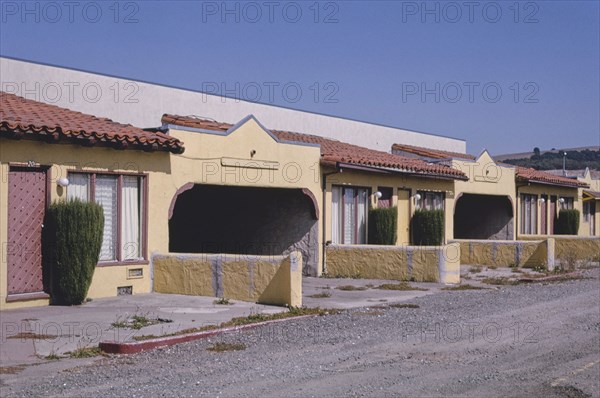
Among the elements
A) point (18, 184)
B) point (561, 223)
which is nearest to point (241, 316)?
point (18, 184)

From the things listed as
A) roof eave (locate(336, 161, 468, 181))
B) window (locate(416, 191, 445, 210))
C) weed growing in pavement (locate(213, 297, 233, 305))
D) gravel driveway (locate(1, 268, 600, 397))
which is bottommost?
gravel driveway (locate(1, 268, 600, 397))

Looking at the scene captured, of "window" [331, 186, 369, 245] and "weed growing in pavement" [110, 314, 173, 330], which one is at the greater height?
"window" [331, 186, 369, 245]

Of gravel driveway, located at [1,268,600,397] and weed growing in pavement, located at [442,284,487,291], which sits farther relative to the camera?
weed growing in pavement, located at [442,284,487,291]

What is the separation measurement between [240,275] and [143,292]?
2.38 meters

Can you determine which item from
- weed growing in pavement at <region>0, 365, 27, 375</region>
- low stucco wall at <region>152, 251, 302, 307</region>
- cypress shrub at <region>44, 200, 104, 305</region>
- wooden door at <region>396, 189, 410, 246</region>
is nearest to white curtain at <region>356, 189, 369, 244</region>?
wooden door at <region>396, 189, 410, 246</region>

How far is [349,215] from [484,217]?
39.8 feet

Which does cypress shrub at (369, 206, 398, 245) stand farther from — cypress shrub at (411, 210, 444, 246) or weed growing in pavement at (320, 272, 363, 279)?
weed growing in pavement at (320, 272, 363, 279)

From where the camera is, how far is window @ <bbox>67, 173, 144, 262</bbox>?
15.5 metres

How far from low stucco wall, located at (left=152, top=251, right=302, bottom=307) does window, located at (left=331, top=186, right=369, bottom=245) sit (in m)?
7.10

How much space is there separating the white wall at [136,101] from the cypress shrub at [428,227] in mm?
7388

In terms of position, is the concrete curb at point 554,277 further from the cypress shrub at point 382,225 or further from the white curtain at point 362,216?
the white curtain at point 362,216

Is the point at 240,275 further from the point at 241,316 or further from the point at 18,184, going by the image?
the point at 18,184

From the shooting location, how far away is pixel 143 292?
54.0ft

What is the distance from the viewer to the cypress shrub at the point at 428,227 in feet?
84.2
